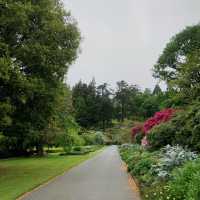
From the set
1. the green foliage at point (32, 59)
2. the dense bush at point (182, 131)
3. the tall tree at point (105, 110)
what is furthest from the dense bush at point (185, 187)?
the tall tree at point (105, 110)

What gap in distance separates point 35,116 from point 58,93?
6.20ft

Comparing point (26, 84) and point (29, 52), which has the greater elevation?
point (29, 52)

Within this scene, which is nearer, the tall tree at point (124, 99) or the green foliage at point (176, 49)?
the green foliage at point (176, 49)

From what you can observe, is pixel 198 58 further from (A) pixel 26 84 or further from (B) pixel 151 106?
(B) pixel 151 106

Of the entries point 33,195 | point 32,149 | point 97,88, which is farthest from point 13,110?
point 97,88

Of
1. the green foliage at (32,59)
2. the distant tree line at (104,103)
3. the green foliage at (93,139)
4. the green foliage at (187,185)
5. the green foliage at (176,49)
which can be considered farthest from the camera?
the distant tree line at (104,103)

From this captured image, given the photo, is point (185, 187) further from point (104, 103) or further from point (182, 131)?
point (104, 103)

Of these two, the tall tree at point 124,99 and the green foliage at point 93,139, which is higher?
the tall tree at point 124,99

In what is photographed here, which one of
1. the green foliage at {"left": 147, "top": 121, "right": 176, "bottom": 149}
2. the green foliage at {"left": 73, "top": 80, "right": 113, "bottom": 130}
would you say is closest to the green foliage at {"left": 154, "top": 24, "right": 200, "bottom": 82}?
the green foliage at {"left": 147, "top": 121, "right": 176, "bottom": 149}

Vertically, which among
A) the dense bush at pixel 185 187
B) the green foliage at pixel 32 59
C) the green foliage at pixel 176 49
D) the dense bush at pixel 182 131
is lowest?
the dense bush at pixel 185 187

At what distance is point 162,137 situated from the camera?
25391 millimetres

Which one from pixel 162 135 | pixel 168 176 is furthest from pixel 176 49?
pixel 168 176

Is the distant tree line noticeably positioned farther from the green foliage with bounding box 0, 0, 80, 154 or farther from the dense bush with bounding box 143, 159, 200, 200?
the dense bush with bounding box 143, 159, 200, 200

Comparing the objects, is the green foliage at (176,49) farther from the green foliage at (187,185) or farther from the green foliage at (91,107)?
the green foliage at (91,107)
